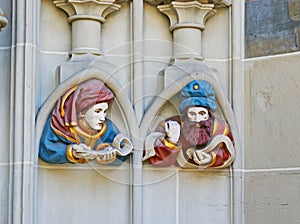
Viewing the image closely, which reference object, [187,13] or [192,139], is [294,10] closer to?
[187,13]

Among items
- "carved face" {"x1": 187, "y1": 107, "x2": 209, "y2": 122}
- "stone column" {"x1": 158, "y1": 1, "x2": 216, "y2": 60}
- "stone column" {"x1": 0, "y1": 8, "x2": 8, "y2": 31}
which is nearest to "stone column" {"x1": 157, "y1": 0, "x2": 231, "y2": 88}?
"stone column" {"x1": 158, "y1": 1, "x2": 216, "y2": 60}

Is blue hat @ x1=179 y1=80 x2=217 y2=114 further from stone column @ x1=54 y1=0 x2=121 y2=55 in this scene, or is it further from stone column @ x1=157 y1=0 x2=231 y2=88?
stone column @ x1=54 y1=0 x2=121 y2=55

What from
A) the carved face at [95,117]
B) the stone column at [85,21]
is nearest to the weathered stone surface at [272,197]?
the carved face at [95,117]

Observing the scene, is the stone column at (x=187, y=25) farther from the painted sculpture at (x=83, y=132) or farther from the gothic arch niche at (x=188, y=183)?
Answer: the painted sculpture at (x=83, y=132)

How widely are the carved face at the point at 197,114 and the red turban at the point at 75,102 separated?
0.25 m

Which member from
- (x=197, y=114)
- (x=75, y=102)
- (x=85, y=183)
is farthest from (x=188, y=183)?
(x=75, y=102)

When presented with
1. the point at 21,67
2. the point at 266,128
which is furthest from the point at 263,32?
the point at 21,67

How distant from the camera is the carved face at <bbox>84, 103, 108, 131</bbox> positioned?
9.37ft

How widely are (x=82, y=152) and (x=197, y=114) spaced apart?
1.21 ft

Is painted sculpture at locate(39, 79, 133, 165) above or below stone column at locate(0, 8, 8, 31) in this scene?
below

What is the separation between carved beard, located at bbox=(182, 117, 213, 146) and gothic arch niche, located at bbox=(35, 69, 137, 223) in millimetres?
165

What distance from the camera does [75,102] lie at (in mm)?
2846

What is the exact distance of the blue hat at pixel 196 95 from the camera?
291cm

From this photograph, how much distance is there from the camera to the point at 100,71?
114 inches
